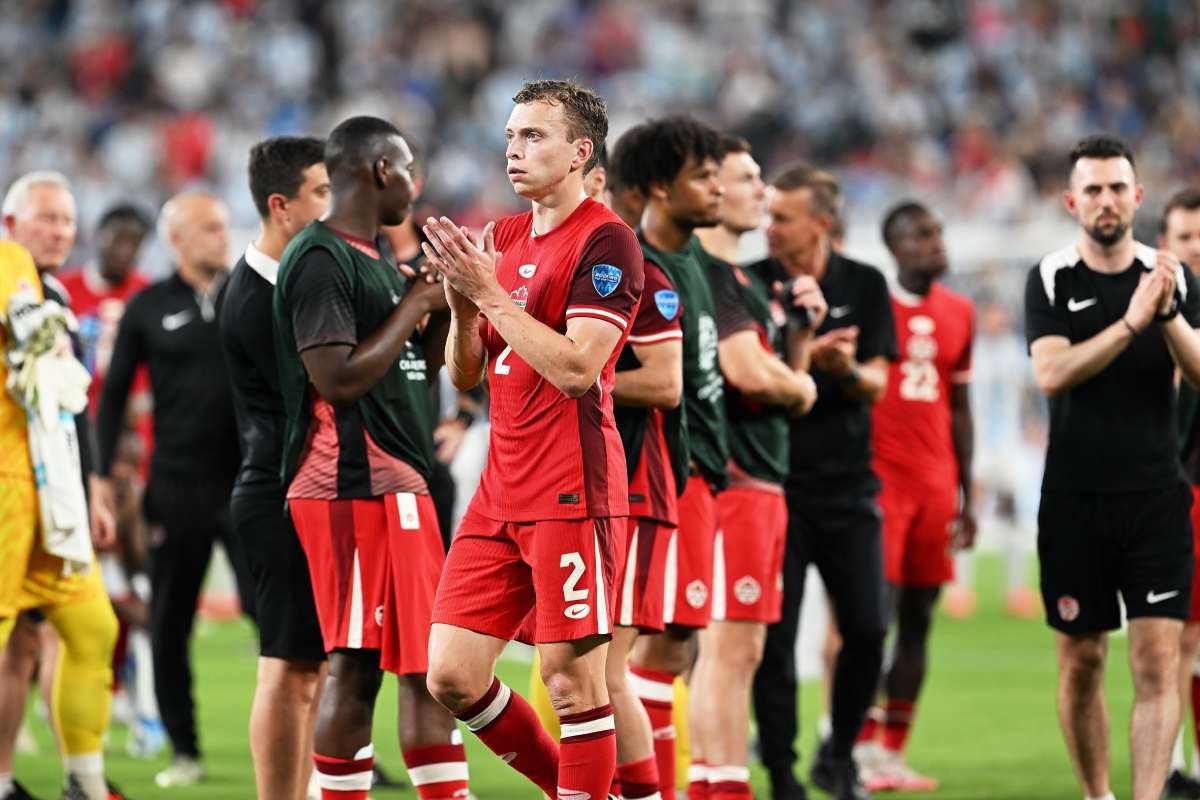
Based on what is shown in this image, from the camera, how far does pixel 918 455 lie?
9492mm

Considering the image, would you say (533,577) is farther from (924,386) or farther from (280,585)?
(924,386)

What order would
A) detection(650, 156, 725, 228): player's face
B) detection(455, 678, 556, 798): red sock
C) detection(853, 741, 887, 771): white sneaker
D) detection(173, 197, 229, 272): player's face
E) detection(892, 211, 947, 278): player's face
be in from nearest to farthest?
detection(455, 678, 556, 798): red sock, detection(650, 156, 725, 228): player's face, detection(853, 741, 887, 771): white sneaker, detection(173, 197, 229, 272): player's face, detection(892, 211, 947, 278): player's face

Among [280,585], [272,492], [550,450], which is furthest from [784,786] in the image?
[550,450]

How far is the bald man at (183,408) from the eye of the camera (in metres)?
8.88

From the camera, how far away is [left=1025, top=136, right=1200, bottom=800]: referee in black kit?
6.91 meters

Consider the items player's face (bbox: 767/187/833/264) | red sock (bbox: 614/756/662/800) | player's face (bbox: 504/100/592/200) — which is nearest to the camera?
player's face (bbox: 504/100/592/200)

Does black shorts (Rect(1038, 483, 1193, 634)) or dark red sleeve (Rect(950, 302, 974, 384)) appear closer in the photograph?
black shorts (Rect(1038, 483, 1193, 634))

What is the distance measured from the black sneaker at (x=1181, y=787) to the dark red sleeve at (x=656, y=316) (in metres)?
3.66

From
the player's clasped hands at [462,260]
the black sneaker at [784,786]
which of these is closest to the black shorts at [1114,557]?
the black sneaker at [784,786]

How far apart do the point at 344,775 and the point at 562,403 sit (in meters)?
1.50

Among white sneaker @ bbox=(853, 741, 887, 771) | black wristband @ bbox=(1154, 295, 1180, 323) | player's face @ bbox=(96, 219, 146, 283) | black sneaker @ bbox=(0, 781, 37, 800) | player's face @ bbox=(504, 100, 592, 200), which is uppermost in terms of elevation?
player's face @ bbox=(96, 219, 146, 283)

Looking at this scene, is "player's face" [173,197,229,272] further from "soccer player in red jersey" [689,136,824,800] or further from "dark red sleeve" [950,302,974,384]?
"dark red sleeve" [950,302,974,384]

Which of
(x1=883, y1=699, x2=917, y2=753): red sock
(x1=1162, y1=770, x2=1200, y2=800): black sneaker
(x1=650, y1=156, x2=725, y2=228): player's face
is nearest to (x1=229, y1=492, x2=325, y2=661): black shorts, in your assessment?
(x1=650, y1=156, x2=725, y2=228): player's face

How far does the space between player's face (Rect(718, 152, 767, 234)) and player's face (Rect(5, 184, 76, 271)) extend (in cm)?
272
